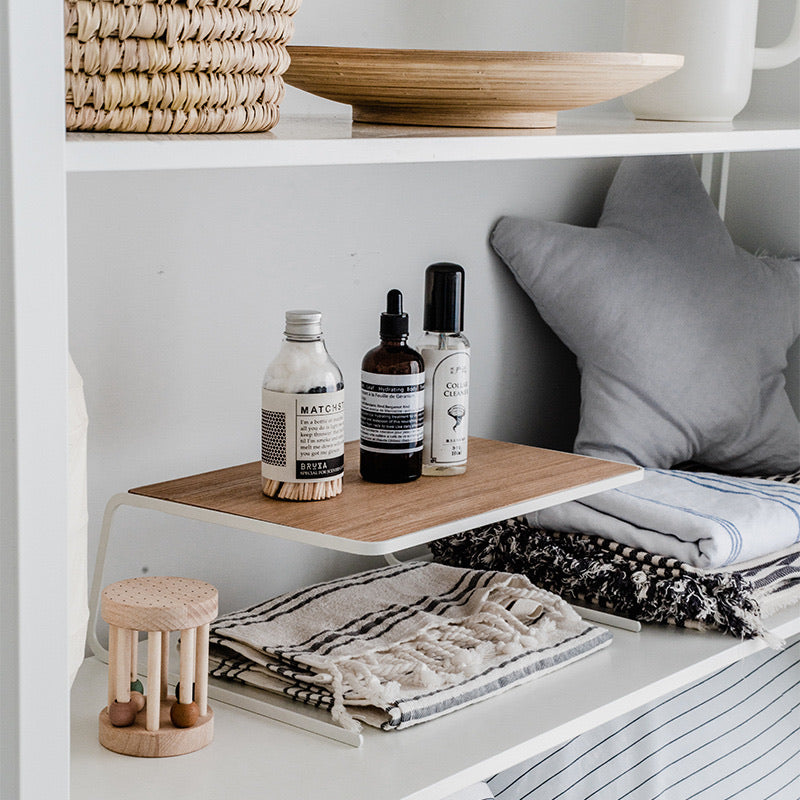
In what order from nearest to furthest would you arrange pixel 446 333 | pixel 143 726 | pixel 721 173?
pixel 143 726 < pixel 446 333 < pixel 721 173

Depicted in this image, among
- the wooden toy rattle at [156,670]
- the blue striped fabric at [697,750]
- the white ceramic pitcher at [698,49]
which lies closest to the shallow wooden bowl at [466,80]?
the white ceramic pitcher at [698,49]

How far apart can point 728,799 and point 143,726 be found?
63 cm

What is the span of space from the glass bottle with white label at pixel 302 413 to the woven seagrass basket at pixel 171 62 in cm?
23

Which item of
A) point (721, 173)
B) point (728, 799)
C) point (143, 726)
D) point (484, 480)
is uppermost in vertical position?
point (721, 173)

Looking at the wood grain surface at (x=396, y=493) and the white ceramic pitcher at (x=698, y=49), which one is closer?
the wood grain surface at (x=396, y=493)

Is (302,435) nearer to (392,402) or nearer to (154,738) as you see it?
(392,402)

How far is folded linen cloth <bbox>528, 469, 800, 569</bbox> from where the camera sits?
3.87 feet

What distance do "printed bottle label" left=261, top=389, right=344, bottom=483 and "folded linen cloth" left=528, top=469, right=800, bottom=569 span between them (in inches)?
14.4

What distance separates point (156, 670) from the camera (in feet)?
2.85

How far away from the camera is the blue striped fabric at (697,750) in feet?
3.72

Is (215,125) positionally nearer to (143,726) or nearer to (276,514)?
(276,514)

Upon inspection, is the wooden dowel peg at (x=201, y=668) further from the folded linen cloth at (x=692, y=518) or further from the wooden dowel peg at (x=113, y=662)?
the folded linen cloth at (x=692, y=518)

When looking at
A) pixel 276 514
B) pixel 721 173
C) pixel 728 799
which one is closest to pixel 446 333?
pixel 276 514

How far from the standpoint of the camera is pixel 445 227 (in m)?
1.37
